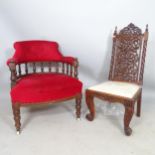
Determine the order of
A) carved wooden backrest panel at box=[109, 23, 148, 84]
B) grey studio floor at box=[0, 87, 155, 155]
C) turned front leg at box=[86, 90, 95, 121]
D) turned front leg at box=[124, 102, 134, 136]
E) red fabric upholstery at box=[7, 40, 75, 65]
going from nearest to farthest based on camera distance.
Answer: grey studio floor at box=[0, 87, 155, 155] < turned front leg at box=[124, 102, 134, 136] < turned front leg at box=[86, 90, 95, 121] < carved wooden backrest panel at box=[109, 23, 148, 84] < red fabric upholstery at box=[7, 40, 75, 65]

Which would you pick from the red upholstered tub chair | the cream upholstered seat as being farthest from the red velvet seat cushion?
the cream upholstered seat

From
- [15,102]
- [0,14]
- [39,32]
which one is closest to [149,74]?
[39,32]

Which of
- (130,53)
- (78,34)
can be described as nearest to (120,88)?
(130,53)

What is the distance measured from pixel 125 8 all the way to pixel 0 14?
1.49m

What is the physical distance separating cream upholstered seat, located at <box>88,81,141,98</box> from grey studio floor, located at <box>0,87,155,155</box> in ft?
1.25

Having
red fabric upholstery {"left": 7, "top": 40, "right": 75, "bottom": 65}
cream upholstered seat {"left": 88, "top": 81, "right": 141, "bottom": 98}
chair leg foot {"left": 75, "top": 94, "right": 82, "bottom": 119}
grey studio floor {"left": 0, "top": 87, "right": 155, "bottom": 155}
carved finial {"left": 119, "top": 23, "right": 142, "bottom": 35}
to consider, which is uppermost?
carved finial {"left": 119, "top": 23, "right": 142, "bottom": 35}

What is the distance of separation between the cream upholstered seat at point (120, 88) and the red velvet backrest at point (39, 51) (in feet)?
2.34

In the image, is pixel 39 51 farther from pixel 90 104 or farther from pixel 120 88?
pixel 120 88

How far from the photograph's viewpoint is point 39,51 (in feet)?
8.54

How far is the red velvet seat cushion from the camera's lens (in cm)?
198

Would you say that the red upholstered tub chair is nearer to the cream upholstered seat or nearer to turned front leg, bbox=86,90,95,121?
turned front leg, bbox=86,90,95,121

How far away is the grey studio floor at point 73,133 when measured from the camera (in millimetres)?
1829

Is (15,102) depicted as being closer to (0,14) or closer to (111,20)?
(0,14)

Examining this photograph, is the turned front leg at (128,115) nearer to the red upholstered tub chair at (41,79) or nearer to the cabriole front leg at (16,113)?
the red upholstered tub chair at (41,79)
